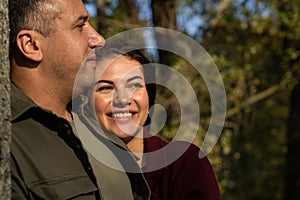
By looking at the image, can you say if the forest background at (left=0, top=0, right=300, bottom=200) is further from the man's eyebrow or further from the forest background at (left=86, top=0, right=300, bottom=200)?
the man's eyebrow

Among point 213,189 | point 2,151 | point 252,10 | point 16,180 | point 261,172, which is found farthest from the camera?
point 261,172


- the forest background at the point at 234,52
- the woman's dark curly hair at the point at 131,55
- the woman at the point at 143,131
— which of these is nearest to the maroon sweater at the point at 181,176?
the woman at the point at 143,131

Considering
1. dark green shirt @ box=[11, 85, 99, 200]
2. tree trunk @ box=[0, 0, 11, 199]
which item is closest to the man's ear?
dark green shirt @ box=[11, 85, 99, 200]

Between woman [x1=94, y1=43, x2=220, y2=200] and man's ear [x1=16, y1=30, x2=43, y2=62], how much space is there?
23.1 inches

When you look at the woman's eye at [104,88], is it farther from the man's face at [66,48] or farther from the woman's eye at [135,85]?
the man's face at [66,48]

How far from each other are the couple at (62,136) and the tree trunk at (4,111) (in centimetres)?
16

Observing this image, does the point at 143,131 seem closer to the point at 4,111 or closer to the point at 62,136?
the point at 62,136

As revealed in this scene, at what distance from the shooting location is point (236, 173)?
15469mm

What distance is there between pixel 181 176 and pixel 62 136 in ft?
2.56

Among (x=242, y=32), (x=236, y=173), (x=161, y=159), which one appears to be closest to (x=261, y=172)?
(x=236, y=173)

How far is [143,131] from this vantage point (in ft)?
12.4

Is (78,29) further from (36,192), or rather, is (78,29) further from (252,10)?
(252,10)

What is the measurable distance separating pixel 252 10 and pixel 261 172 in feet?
43.6

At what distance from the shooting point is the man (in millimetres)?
2764
